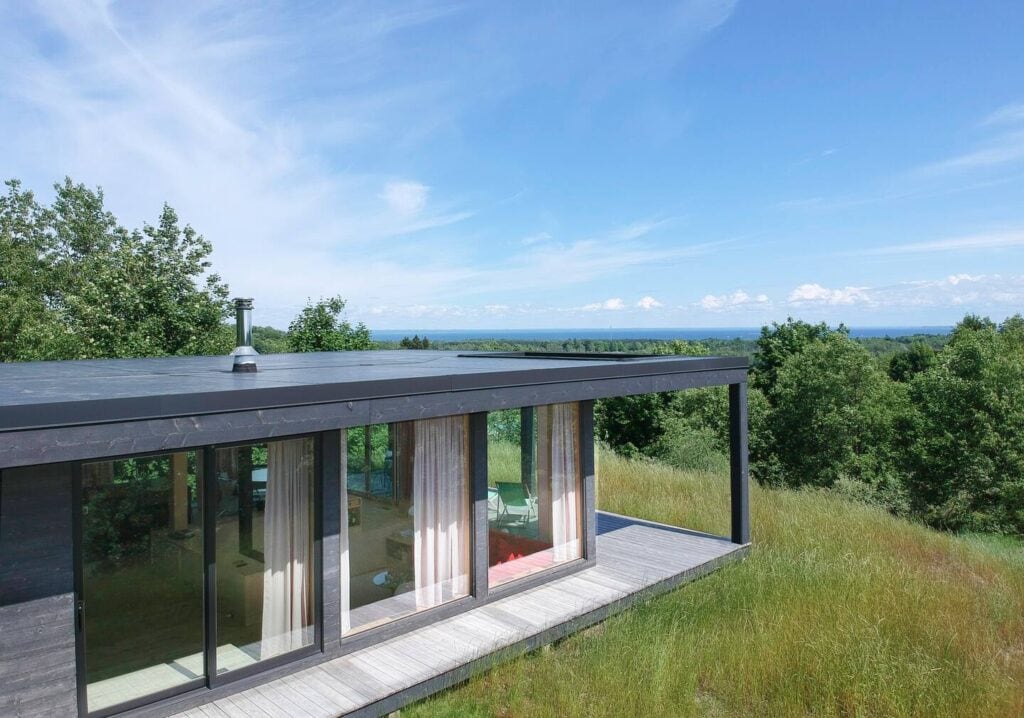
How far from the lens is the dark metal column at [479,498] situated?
18.6 feet

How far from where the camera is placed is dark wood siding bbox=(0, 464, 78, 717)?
336cm

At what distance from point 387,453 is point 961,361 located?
2409 centimetres

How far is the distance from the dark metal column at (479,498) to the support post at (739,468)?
134 inches

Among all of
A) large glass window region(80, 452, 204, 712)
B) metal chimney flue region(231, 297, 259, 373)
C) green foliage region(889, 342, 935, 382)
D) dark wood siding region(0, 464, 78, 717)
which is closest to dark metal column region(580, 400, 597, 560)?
metal chimney flue region(231, 297, 259, 373)

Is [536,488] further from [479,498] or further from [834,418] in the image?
[834,418]

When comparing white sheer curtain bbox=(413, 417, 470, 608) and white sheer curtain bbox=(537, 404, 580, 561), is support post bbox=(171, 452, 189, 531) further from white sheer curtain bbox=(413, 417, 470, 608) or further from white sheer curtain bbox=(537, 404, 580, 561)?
white sheer curtain bbox=(537, 404, 580, 561)

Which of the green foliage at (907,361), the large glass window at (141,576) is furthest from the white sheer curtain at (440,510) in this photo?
the green foliage at (907,361)

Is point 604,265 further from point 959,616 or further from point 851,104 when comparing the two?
point 959,616

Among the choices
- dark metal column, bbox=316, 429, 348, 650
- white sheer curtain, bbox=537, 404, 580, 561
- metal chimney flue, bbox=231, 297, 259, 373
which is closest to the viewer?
dark metal column, bbox=316, 429, 348, 650

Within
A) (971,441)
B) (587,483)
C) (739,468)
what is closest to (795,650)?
(587,483)

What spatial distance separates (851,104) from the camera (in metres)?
27.2

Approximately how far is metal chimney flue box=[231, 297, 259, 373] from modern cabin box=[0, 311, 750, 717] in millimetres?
136

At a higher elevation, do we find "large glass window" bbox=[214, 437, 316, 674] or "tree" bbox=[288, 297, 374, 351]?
"tree" bbox=[288, 297, 374, 351]

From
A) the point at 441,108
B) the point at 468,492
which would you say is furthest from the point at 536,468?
the point at 441,108
